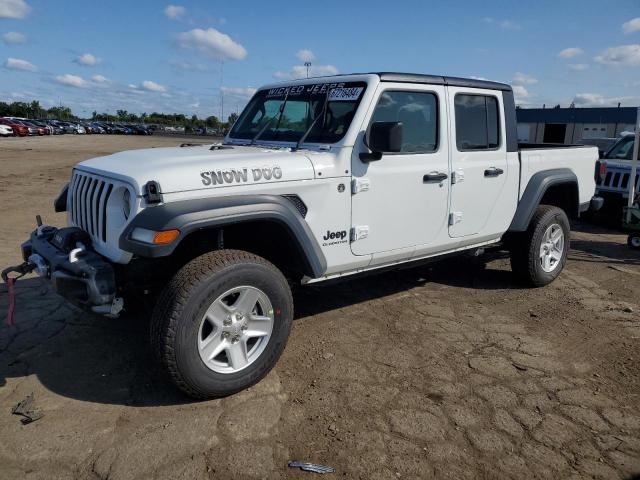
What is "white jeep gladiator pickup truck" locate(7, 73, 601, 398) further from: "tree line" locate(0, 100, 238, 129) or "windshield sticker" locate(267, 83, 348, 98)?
"tree line" locate(0, 100, 238, 129)

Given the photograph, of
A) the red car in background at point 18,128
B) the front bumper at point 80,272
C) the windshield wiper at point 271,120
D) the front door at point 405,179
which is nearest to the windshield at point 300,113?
the windshield wiper at point 271,120

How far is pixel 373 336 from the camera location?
4145mm

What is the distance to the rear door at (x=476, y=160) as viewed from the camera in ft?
14.4

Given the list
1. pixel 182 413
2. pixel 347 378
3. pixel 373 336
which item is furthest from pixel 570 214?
pixel 182 413

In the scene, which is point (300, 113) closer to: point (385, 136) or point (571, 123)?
point (385, 136)

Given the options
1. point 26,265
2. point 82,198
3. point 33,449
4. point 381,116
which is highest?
point 381,116

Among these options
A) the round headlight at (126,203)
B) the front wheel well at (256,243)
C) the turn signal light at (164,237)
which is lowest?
the front wheel well at (256,243)

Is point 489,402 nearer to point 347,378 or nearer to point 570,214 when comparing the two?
point 347,378

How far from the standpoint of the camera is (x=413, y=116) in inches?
162

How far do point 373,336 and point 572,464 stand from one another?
1.78 meters

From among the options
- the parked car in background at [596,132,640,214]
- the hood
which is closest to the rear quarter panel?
the hood

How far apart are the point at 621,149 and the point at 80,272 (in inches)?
391

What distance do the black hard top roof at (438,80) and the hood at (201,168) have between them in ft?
3.26

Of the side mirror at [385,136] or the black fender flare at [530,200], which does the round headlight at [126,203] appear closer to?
the side mirror at [385,136]
